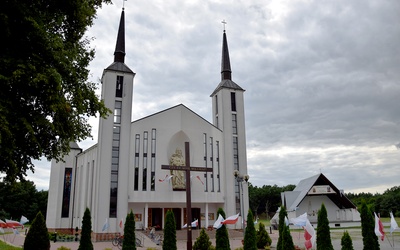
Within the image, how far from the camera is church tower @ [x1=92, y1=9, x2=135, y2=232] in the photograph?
2689 centimetres

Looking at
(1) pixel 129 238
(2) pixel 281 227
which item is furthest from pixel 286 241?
(1) pixel 129 238

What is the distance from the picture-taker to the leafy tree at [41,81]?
376 inches

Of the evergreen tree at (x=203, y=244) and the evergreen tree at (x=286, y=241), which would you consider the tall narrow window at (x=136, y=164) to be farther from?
the evergreen tree at (x=286, y=241)

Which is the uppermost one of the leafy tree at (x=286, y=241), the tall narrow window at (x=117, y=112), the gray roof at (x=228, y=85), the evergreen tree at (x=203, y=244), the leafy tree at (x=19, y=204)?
the gray roof at (x=228, y=85)

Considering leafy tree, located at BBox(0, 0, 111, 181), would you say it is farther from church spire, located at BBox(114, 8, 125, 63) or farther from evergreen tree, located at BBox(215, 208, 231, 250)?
church spire, located at BBox(114, 8, 125, 63)

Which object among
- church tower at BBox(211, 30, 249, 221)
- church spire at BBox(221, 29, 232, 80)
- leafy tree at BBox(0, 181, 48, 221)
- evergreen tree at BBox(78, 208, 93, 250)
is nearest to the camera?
evergreen tree at BBox(78, 208, 93, 250)

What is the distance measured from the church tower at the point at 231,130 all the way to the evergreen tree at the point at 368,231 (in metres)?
18.9

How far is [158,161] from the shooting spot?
29.8 meters

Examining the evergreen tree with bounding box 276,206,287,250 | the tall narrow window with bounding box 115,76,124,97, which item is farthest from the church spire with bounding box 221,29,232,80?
the evergreen tree with bounding box 276,206,287,250

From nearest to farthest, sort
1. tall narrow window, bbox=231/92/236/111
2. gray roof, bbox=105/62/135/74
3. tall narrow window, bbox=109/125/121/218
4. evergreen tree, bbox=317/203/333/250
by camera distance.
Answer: evergreen tree, bbox=317/203/333/250 → tall narrow window, bbox=109/125/121/218 → gray roof, bbox=105/62/135/74 → tall narrow window, bbox=231/92/236/111

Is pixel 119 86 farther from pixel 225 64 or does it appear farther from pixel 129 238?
pixel 129 238

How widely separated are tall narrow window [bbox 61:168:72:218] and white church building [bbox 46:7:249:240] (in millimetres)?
99

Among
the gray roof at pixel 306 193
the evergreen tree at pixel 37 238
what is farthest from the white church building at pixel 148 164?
the gray roof at pixel 306 193

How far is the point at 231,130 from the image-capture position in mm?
33500
